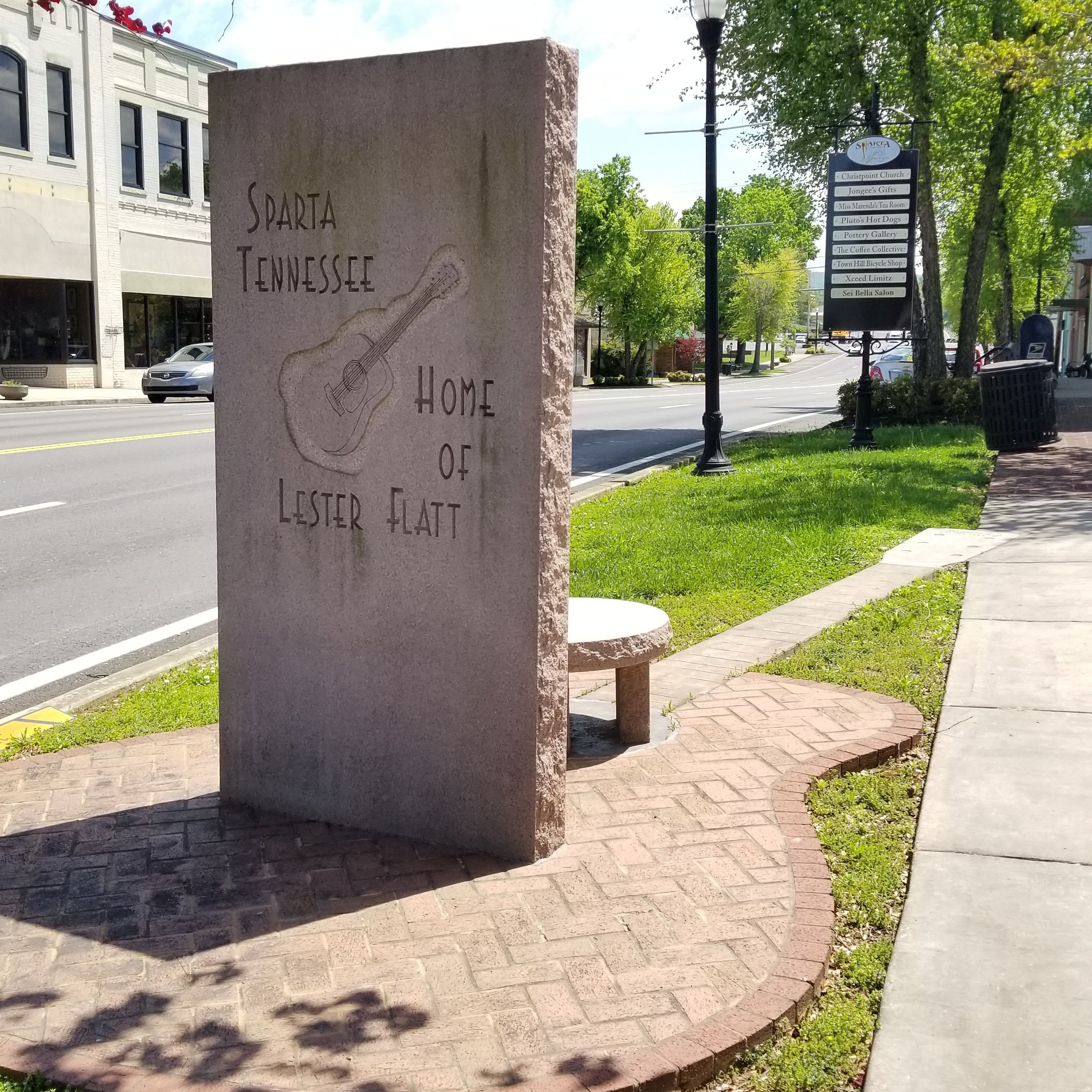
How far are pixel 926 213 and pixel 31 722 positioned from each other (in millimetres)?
18952

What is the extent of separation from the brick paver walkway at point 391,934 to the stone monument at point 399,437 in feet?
0.97

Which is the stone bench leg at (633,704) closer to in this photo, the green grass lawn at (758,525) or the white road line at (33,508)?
the green grass lawn at (758,525)

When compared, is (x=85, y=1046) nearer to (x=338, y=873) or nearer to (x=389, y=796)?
(x=338, y=873)

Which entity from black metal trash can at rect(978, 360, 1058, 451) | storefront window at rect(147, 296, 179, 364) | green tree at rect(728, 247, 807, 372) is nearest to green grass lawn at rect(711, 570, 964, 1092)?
black metal trash can at rect(978, 360, 1058, 451)

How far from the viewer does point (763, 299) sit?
93.6 metres

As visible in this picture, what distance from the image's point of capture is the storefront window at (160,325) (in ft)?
126

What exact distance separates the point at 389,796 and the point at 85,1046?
4.93 ft

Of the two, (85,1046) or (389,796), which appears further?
(389,796)

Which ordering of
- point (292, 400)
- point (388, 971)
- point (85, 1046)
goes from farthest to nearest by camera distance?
1. point (292, 400)
2. point (388, 971)
3. point (85, 1046)

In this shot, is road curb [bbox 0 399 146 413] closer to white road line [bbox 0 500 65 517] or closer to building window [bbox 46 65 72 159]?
building window [bbox 46 65 72 159]

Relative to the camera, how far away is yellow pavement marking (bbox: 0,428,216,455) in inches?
628

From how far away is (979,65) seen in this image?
658 inches

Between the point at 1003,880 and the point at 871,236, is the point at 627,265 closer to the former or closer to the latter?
the point at 871,236

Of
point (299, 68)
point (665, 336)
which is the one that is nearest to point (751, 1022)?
point (299, 68)
